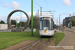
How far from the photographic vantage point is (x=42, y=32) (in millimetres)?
17703

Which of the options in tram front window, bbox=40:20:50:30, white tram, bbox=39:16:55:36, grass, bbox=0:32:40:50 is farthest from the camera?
tram front window, bbox=40:20:50:30

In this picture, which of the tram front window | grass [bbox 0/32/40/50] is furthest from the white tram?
grass [bbox 0/32/40/50]

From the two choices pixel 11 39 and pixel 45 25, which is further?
pixel 45 25

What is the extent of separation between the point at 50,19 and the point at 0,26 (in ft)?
150

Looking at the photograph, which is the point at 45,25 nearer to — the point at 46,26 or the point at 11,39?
the point at 46,26

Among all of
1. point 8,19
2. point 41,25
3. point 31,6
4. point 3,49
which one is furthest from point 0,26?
point 3,49

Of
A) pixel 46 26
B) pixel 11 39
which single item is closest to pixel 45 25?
pixel 46 26

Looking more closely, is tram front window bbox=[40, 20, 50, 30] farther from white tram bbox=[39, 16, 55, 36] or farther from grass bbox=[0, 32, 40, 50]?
grass bbox=[0, 32, 40, 50]

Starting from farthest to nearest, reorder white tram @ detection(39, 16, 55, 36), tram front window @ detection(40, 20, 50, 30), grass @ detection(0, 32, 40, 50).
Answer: tram front window @ detection(40, 20, 50, 30) < white tram @ detection(39, 16, 55, 36) < grass @ detection(0, 32, 40, 50)

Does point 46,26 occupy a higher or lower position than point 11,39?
higher

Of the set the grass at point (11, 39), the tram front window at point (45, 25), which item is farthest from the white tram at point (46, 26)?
the grass at point (11, 39)

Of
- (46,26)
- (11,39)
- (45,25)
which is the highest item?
(45,25)

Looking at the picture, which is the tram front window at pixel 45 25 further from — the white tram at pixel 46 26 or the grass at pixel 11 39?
the grass at pixel 11 39

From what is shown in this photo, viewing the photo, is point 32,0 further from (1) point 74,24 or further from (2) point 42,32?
(1) point 74,24
